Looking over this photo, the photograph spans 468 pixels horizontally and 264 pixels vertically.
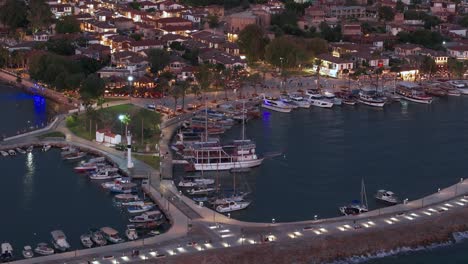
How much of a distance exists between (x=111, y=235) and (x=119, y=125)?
672cm

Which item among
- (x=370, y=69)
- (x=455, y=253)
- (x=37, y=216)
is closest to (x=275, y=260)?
(x=455, y=253)

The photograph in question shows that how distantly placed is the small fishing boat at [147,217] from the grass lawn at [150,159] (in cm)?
263

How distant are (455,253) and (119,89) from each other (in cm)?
1325

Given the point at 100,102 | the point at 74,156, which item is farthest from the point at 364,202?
the point at 100,102

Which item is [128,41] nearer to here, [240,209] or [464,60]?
[464,60]

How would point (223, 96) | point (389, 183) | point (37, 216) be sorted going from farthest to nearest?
1. point (223, 96)
2. point (389, 183)
3. point (37, 216)

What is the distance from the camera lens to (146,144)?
18453mm

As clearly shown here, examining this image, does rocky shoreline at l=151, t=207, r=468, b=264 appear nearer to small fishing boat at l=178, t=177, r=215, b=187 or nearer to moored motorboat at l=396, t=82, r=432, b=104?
small fishing boat at l=178, t=177, r=215, b=187

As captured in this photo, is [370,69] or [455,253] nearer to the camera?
[455,253]

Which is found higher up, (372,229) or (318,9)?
(318,9)

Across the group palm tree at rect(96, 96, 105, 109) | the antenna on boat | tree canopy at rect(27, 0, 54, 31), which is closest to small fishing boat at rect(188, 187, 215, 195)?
the antenna on boat

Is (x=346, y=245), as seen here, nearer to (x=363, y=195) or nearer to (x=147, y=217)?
(x=363, y=195)

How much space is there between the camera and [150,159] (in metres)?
17.5

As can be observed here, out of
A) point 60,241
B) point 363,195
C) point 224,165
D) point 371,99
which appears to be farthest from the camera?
point 371,99
